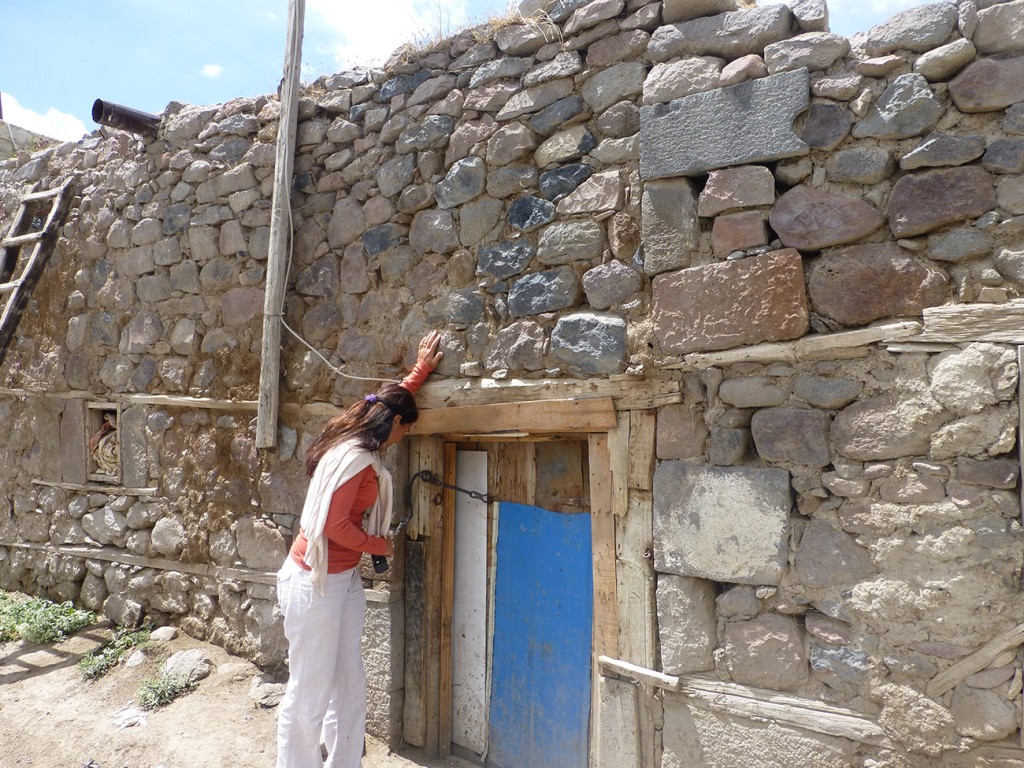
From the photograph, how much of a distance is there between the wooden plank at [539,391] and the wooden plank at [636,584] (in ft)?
1.28

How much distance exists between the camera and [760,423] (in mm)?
2596

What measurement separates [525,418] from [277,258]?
1.72m

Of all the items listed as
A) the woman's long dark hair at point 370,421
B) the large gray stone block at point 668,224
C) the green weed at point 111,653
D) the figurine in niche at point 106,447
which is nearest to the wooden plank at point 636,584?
the large gray stone block at point 668,224

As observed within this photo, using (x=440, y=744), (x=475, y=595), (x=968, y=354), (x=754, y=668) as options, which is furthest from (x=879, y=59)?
(x=440, y=744)

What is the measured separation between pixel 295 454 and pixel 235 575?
822 millimetres

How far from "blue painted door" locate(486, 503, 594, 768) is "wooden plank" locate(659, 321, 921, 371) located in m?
1.00

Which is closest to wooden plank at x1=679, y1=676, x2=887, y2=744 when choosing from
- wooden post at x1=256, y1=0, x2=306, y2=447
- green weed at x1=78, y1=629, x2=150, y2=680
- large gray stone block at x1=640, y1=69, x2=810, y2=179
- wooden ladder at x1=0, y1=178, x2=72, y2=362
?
large gray stone block at x1=640, y1=69, x2=810, y2=179

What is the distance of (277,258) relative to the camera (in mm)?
3957

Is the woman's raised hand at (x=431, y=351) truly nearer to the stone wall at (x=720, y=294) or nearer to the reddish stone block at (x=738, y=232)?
the stone wall at (x=720, y=294)

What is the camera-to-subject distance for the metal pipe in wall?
14.4ft

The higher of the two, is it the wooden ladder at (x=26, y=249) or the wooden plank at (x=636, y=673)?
the wooden ladder at (x=26, y=249)

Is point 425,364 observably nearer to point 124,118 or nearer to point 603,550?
point 603,550

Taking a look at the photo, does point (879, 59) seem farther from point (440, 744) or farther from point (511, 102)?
point (440, 744)

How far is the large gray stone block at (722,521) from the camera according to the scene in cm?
255
